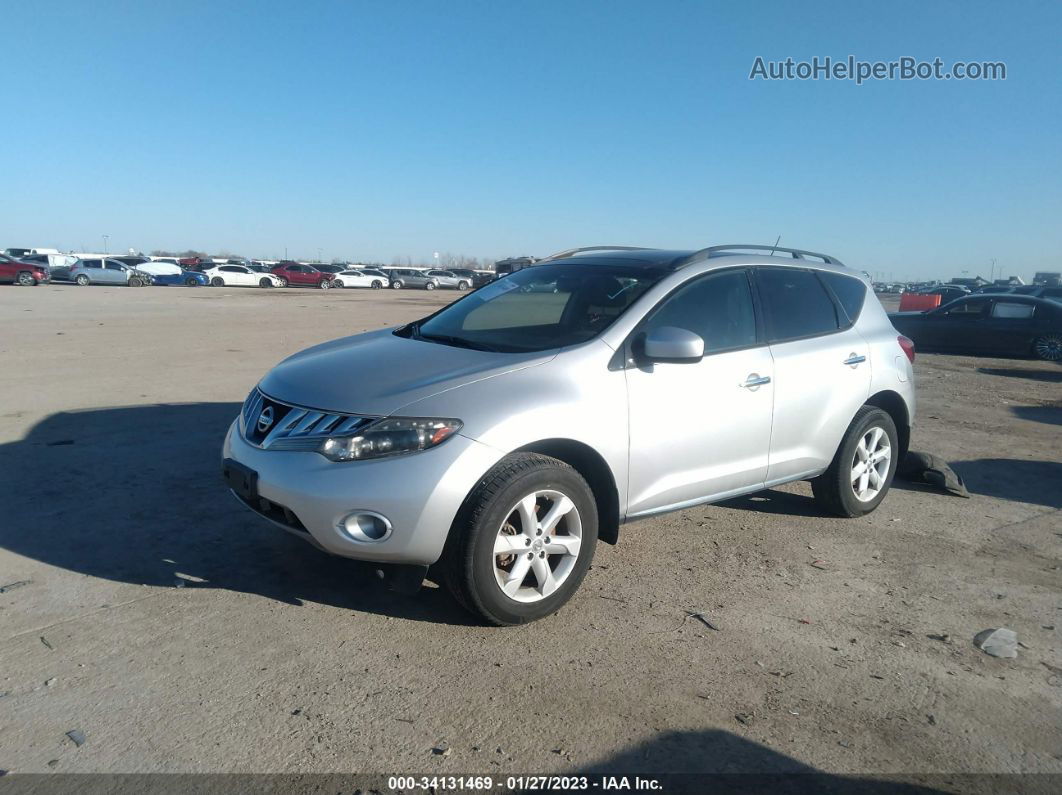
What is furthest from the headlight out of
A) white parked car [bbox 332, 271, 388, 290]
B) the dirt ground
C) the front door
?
white parked car [bbox 332, 271, 388, 290]

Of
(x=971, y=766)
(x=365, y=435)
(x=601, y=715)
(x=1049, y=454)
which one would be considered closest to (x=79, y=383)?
(x=365, y=435)

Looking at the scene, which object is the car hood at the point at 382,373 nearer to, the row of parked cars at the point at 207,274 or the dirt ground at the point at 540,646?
the dirt ground at the point at 540,646

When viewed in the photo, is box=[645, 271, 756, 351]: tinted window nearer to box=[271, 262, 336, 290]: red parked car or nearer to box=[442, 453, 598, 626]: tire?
box=[442, 453, 598, 626]: tire

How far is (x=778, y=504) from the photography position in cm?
593

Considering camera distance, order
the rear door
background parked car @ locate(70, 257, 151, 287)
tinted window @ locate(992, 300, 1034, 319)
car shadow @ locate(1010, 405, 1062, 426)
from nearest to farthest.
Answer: the rear door
car shadow @ locate(1010, 405, 1062, 426)
tinted window @ locate(992, 300, 1034, 319)
background parked car @ locate(70, 257, 151, 287)

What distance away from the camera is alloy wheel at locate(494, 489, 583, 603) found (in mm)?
3701

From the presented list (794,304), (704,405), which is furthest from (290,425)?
(794,304)

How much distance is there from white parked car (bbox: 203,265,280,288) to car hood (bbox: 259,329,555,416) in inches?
2010

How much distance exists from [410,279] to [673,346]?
6104cm

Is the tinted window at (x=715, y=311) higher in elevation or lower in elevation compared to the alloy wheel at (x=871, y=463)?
higher

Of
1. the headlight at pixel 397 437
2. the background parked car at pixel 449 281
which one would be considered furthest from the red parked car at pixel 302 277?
the headlight at pixel 397 437

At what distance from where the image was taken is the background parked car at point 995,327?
1608 cm

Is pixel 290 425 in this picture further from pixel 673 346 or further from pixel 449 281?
pixel 449 281

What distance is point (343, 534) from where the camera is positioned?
3.53 metres
